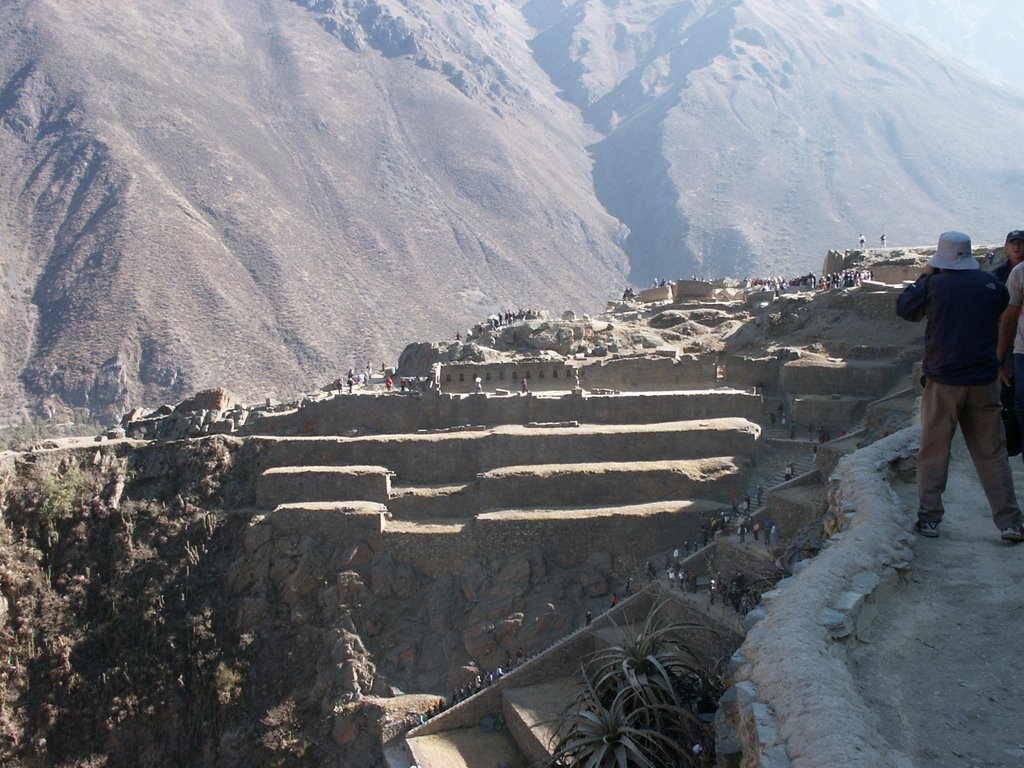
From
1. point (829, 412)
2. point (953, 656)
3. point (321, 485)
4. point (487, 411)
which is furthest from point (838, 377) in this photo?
point (953, 656)

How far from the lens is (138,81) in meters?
79.8

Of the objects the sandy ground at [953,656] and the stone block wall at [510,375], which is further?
the stone block wall at [510,375]

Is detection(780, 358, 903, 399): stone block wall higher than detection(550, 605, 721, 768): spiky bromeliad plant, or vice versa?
detection(780, 358, 903, 399): stone block wall

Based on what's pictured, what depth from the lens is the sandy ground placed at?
5.29 meters

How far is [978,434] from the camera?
7793 mm

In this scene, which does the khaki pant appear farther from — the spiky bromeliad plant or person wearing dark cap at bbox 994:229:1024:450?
the spiky bromeliad plant

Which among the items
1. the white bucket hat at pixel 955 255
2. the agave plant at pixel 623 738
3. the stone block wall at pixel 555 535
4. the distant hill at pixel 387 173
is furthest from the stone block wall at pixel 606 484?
the distant hill at pixel 387 173

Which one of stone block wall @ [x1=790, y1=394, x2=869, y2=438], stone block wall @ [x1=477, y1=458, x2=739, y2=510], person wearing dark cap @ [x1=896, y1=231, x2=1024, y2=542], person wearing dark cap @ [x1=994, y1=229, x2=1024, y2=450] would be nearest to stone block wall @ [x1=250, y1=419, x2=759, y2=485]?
stone block wall @ [x1=477, y1=458, x2=739, y2=510]

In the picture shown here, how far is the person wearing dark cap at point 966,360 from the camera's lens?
761cm

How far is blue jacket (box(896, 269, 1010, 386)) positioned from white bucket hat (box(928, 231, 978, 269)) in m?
0.06

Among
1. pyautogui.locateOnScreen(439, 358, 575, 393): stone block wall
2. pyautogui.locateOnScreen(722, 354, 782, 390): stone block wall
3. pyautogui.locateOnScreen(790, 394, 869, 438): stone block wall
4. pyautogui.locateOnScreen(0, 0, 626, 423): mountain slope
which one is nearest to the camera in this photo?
pyautogui.locateOnScreen(790, 394, 869, 438): stone block wall

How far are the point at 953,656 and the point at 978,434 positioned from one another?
7.65ft

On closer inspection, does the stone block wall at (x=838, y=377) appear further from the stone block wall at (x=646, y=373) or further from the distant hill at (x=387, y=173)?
the distant hill at (x=387, y=173)

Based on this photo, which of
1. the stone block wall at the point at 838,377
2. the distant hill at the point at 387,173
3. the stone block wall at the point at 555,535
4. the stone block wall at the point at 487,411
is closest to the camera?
the stone block wall at the point at 555,535
